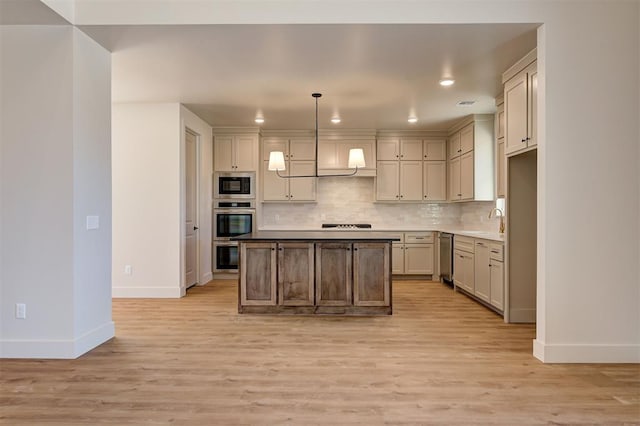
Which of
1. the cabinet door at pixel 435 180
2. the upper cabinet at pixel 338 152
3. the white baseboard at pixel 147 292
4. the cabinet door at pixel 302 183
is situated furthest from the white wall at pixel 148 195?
the cabinet door at pixel 435 180

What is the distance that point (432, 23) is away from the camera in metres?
3.32

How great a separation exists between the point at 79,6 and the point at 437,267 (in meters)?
6.14

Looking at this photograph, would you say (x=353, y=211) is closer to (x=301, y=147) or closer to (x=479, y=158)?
(x=301, y=147)

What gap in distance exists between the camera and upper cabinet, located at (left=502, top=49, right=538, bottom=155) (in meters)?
3.84

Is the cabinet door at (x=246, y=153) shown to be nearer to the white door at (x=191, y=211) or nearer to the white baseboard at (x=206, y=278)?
the white door at (x=191, y=211)

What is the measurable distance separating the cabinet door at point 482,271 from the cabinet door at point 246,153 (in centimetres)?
391

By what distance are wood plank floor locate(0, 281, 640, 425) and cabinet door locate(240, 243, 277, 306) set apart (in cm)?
41

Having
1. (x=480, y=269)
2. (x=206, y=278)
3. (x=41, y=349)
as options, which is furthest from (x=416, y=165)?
(x=41, y=349)

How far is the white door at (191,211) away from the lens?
6309mm

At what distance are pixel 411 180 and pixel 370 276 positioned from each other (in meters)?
3.33

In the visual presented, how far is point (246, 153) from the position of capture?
7312mm

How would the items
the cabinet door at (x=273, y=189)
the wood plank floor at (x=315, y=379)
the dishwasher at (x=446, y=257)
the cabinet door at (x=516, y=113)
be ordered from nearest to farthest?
the wood plank floor at (x=315, y=379)
the cabinet door at (x=516, y=113)
the dishwasher at (x=446, y=257)
the cabinet door at (x=273, y=189)

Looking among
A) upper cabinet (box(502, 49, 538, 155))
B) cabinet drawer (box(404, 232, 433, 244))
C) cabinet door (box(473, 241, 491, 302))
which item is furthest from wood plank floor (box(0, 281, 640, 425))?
cabinet drawer (box(404, 232, 433, 244))

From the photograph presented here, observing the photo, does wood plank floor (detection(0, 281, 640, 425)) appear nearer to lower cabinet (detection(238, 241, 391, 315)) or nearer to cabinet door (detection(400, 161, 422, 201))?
lower cabinet (detection(238, 241, 391, 315))
